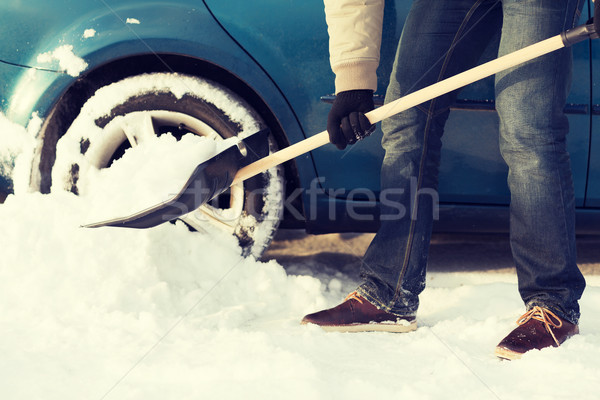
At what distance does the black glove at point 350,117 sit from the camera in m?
1.71

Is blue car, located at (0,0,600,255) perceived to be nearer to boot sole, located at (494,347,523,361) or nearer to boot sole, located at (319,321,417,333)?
boot sole, located at (319,321,417,333)

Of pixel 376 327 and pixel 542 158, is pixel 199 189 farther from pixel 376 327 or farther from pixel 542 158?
pixel 542 158

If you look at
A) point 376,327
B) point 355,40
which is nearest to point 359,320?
point 376,327

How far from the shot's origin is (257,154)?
1.97 metres

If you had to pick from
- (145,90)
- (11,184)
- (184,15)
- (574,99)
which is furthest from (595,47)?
(11,184)

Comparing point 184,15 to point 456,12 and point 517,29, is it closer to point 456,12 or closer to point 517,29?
point 456,12

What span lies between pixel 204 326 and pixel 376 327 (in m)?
0.55

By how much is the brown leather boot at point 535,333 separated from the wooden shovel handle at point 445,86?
69 cm

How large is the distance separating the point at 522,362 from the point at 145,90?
5.04 ft

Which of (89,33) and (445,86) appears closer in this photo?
(445,86)

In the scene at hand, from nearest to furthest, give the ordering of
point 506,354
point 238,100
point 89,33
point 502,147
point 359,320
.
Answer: point 506,354
point 502,147
point 359,320
point 89,33
point 238,100

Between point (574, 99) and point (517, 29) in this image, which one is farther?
point (574, 99)

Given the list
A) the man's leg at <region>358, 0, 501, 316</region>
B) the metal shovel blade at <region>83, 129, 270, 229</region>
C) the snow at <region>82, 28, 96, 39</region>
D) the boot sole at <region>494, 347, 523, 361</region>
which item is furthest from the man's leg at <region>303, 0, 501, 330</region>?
the snow at <region>82, 28, 96, 39</region>

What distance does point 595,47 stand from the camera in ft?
6.33
